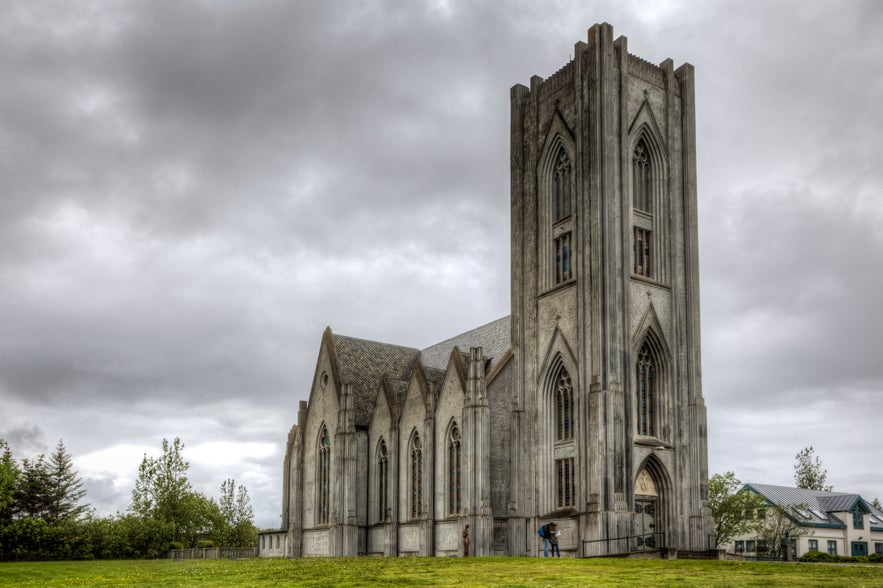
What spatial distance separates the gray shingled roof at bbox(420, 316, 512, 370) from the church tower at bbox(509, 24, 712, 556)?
4701mm

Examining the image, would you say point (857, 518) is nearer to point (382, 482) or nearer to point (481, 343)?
point (481, 343)

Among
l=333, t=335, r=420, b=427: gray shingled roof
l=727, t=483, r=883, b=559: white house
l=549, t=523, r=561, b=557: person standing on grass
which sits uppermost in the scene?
l=333, t=335, r=420, b=427: gray shingled roof

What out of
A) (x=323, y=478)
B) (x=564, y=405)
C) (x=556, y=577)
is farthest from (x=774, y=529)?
(x=556, y=577)

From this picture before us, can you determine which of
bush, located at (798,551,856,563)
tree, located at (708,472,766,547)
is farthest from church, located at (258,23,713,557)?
tree, located at (708,472,766,547)

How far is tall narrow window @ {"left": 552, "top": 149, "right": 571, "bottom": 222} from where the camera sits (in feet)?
162

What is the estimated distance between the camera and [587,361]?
44812 mm

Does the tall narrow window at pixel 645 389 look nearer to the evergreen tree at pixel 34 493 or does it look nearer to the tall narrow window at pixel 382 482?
the tall narrow window at pixel 382 482

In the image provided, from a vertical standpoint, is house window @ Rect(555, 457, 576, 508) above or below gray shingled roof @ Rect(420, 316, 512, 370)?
below

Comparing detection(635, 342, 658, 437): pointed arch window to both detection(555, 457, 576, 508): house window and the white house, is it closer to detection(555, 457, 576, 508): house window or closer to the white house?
detection(555, 457, 576, 508): house window

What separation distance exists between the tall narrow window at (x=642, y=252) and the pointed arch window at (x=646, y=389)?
3744mm

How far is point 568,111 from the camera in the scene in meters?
49.4

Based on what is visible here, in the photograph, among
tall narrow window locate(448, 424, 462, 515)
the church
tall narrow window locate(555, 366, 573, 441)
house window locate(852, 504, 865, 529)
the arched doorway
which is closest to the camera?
the church

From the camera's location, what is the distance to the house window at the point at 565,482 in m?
45.9

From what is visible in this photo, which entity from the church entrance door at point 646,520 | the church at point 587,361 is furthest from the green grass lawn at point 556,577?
the church entrance door at point 646,520
